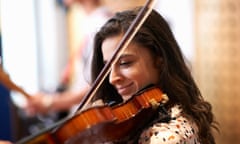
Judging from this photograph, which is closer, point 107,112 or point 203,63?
point 107,112

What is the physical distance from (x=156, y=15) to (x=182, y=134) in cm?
28

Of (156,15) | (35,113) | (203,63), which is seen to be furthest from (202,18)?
(156,15)

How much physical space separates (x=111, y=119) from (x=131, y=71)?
141 mm

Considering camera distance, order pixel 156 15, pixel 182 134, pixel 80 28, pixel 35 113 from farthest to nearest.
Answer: pixel 80 28, pixel 35 113, pixel 156 15, pixel 182 134

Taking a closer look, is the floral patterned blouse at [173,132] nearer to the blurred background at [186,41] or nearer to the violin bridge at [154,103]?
the violin bridge at [154,103]

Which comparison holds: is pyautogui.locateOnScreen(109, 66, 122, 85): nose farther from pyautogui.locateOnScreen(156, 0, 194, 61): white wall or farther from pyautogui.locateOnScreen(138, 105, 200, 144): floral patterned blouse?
pyautogui.locateOnScreen(156, 0, 194, 61): white wall

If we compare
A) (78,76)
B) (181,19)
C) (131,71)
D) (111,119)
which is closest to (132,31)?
(131,71)

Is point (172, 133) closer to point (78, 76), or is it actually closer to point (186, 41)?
point (78, 76)

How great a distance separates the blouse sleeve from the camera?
0.93m

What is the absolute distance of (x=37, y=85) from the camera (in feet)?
8.95

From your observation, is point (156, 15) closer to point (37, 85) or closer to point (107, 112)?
point (107, 112)

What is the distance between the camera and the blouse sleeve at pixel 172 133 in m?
0.93

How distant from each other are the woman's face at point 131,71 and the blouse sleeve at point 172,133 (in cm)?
12

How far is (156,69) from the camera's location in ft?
3.59
